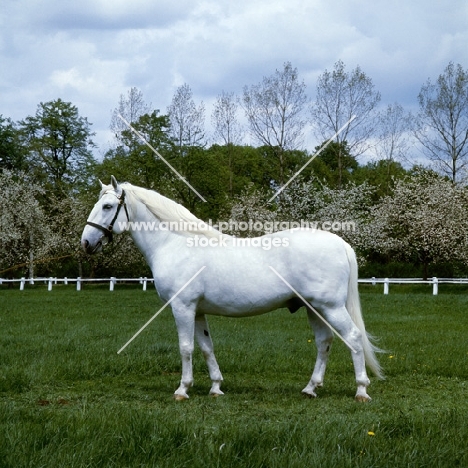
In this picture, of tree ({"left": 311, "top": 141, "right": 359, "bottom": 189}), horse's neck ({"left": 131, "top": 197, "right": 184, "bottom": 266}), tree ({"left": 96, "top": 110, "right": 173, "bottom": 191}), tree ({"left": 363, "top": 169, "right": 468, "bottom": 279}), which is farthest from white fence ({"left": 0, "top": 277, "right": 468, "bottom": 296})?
tree ({"left": 311, "top": 141, "right": 359, "bottom": 189})

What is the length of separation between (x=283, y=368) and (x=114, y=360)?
2474mm

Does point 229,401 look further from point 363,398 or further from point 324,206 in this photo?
point 324,206

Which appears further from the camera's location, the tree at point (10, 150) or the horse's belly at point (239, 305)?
the tree at point (10, 150)

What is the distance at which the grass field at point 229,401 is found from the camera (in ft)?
13.3

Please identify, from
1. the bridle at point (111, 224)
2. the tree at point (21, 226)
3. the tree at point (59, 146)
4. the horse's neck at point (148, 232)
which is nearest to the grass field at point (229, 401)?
the horse's neck at point (148, 232)

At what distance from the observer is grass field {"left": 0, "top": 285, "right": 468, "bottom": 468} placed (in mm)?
4051

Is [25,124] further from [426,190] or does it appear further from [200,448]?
[200,448]

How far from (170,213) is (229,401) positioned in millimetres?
2344

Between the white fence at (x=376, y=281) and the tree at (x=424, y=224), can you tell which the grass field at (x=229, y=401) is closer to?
the white fence at (x=376, y=281)

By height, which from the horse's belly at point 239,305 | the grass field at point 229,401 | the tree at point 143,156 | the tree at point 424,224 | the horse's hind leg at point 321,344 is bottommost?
the grass field at point 229,401

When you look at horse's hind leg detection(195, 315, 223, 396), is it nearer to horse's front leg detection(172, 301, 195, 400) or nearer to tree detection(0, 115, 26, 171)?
horse's front leg detection(172, 301, 195, 400)

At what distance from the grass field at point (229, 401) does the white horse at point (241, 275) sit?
632 millimetres

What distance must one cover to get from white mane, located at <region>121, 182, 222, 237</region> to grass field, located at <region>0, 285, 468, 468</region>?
6.43 ft

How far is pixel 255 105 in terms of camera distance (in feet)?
134
